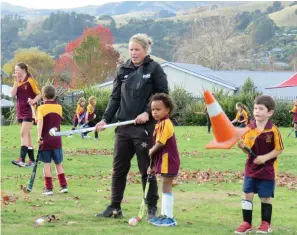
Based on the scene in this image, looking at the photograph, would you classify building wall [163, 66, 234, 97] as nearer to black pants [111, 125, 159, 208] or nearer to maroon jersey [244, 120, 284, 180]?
black pants [111, 125, 159, 208]

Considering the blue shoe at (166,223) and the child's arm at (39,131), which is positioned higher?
the child's arm at (39,131)

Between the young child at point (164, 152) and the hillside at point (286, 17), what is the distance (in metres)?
180

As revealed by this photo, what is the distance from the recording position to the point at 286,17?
191125mm

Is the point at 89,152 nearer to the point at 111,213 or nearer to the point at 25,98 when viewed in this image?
the point at 25,98

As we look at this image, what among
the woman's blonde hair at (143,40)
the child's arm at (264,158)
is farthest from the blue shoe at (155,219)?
the woman's blonde hair at (143,40)

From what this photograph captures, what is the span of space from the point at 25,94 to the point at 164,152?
6.98m

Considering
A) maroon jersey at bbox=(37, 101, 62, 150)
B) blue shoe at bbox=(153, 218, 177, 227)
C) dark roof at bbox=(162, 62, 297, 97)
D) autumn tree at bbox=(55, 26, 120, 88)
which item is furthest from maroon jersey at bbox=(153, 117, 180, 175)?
autumn tree at bbox=(55, 26, 120, 88)

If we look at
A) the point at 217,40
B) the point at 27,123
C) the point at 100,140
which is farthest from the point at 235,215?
the point at 217,40

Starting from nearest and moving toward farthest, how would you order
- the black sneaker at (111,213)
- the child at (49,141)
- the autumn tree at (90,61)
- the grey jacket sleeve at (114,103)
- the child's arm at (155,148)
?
the child's arm at (155,148)
the black sneaker at (111,213)
the grey jacket sleeve at (114,103)
the child at (49,141)
the autumn tree at (90,61)

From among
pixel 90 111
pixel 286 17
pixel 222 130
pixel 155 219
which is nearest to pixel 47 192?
pixel 155 219

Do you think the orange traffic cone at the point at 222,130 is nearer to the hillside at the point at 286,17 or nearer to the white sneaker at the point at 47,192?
the white sneaker at the point at 47,192

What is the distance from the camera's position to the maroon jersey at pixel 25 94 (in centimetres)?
1475

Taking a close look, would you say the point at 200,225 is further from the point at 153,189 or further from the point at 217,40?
the point at 217,40

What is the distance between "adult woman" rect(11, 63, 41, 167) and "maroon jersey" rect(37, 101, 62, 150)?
10.0ft
